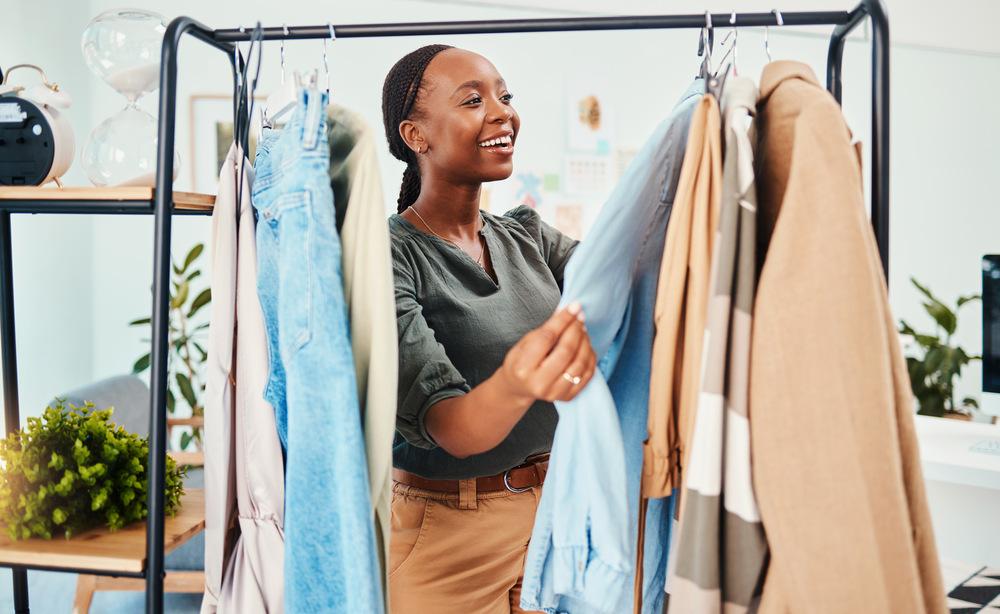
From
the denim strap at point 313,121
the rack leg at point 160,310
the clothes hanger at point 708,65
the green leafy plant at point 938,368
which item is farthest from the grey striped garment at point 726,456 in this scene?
the green leafy plant at point 938,368

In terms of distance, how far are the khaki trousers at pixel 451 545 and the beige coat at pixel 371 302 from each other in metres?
0.35

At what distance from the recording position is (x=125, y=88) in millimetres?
1240

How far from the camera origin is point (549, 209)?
4211mm

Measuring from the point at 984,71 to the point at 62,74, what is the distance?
495cm

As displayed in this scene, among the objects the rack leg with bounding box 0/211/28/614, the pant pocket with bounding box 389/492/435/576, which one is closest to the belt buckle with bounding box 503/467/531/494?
the pant pocket with bounding box 389/492/435/576

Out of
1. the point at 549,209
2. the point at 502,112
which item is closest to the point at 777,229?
the point at 502,112

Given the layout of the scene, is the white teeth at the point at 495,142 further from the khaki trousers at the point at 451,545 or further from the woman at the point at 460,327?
the khaki trousers at the point at 451,545

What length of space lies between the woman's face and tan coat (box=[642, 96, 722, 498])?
0.51m

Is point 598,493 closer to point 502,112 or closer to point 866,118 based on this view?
point 502,112

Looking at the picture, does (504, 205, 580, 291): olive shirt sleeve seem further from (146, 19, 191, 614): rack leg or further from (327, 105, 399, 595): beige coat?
(146, 19, 191, 614): rack leg

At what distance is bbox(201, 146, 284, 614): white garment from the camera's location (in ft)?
3.55

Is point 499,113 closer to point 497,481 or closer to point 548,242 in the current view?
point 548,242

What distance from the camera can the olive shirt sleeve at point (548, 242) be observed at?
1.57 metres

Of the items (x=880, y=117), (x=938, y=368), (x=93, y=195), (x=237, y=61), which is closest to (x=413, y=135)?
(x=237, y=61)
